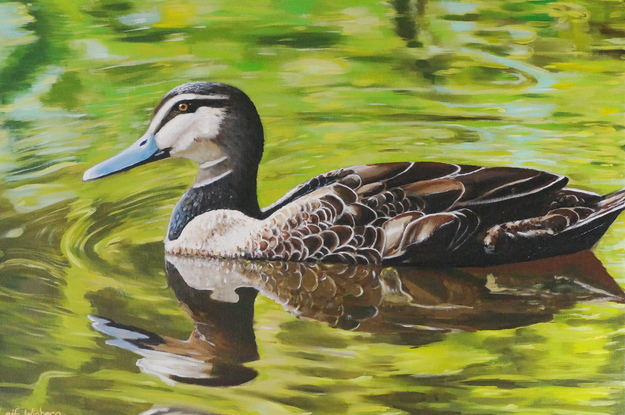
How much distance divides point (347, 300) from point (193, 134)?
0.74 m

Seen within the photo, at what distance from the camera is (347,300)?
233cm

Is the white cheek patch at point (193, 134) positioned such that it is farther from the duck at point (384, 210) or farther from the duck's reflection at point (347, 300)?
the duck's reflection at point (347, 300)

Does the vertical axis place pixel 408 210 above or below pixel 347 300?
above

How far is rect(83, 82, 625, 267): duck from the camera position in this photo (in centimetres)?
241

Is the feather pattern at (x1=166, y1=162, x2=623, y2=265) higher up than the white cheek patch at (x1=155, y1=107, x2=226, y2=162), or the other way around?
the white cheek patch at (x1=155, y1=107, x2=226, y2=162)

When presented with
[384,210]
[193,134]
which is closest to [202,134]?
[193,134]

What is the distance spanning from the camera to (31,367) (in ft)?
6.98

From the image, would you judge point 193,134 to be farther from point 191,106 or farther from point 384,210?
point 384,210

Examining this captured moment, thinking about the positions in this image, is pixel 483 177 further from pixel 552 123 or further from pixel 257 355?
pixel 257 355

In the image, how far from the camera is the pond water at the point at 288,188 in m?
2.04
